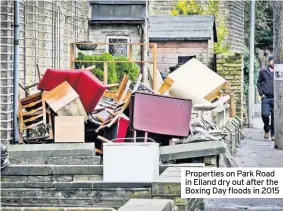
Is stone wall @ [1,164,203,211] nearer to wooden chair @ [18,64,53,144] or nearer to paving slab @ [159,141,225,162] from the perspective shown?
paving slab @ [159,141,225,162]

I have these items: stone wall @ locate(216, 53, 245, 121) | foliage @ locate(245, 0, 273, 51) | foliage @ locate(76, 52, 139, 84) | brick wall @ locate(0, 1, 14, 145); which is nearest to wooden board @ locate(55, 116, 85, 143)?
brick wall @ locate(0, 1, 14, 145)

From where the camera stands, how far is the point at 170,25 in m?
28.2

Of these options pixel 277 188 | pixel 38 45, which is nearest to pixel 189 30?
pixel 38 45

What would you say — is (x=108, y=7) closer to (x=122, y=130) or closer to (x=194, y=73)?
(x=194, y=73)

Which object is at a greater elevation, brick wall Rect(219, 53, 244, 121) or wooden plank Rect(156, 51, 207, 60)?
wooden plank Rect(156, 51, 207, 60)

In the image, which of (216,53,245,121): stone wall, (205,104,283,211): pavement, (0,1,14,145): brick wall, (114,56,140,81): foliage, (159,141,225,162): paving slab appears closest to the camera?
(205,104,283,211): pavement

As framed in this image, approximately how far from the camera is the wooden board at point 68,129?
11.6 meters

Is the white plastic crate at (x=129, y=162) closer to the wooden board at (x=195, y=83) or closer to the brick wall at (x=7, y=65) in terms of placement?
the brick wall at (x=7, y=65)

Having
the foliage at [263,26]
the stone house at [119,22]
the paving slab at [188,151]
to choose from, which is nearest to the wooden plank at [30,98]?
the paving slab at [188,151]

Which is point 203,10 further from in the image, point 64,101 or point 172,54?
point 64,101

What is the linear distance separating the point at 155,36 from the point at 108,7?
2337 millimetres

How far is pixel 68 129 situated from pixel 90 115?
63 centimetres

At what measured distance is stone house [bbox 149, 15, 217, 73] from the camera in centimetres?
2709

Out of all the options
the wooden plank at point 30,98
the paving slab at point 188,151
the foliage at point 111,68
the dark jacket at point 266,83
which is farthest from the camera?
the dark jacket at point 266,83
